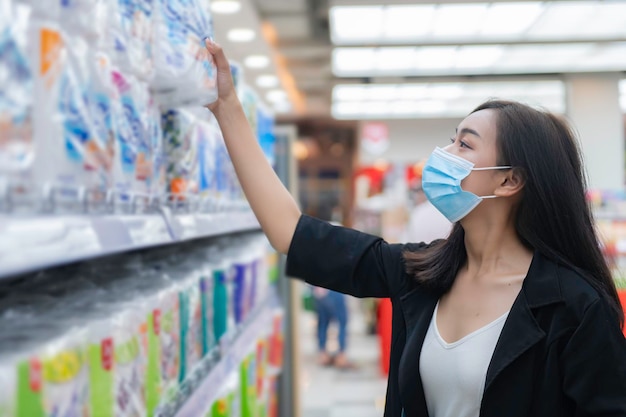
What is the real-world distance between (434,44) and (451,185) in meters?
7.36

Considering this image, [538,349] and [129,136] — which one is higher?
[129,136]

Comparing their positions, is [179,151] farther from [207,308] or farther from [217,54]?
[207,308]

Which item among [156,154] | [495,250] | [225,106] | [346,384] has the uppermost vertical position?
[225,106]

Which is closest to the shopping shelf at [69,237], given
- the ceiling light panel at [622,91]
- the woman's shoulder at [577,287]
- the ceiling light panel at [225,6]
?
the woman's shoulder at [577,287]

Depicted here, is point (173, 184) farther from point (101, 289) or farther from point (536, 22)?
point (536, 22)

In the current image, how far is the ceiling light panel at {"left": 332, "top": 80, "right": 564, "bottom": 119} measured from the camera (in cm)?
1184

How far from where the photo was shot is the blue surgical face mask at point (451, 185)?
1.56m

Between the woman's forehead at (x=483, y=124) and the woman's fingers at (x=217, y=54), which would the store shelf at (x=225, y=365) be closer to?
the woman's fingers at (x=217, y=54)

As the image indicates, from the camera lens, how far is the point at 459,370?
143cm

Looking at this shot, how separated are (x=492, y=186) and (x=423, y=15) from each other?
6.25 meters

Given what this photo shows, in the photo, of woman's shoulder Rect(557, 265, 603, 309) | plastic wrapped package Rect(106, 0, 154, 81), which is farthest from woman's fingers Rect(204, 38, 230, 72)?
woman's shoulder Rect(557, 265, 603, 309)

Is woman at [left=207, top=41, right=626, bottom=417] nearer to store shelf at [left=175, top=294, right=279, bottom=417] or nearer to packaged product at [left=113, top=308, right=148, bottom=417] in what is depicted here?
store shelf at [left=175, top=294, right=279, bottom=417]

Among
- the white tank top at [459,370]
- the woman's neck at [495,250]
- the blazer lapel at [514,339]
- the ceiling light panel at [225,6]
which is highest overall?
the ceiling light panel at [225,6]

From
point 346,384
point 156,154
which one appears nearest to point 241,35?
point 346,384
